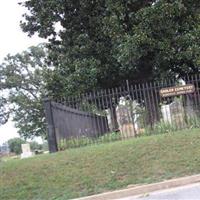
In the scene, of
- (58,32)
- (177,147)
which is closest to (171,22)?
(58,32)

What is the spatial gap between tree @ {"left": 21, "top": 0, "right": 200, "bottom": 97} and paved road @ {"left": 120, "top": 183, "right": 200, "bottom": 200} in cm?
1025

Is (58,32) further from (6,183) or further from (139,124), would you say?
(6,183)

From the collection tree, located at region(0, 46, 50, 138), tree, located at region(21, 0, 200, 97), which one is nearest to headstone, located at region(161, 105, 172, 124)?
tree, located at region(21, 0, 200, 97)

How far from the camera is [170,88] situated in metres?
17.7

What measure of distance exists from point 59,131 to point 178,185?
689cm

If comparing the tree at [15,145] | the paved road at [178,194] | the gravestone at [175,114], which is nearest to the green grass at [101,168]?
the paved road at [178,194]

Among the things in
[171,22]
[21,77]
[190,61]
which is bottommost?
[190,61]

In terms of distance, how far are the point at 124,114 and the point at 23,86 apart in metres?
41.8

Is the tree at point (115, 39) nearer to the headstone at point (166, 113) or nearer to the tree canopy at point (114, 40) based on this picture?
the tree canopy at point (114, 40)

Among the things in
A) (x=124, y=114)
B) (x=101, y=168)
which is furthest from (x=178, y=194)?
(x=124, y=114)

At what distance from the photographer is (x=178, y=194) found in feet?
32.5

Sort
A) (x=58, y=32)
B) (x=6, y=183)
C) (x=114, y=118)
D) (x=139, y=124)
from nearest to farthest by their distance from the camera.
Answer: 1. (x=6, y=183)
2. (x=139, y=124)
3. (x=114, y=118)
4. (x=58, y=32)

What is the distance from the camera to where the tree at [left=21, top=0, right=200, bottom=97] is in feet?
66.5

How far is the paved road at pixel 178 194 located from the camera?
947 centimetres
